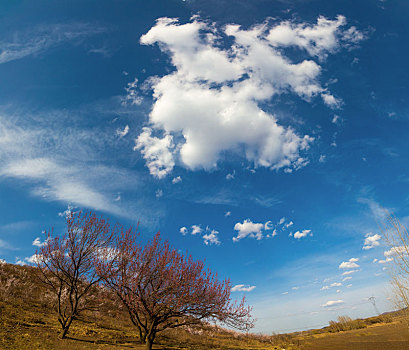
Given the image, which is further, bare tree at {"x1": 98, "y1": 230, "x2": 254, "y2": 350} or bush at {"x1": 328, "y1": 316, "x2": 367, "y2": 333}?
bush at {"x1": 328, "y1": 316, "x2": 367, "y2": 333}

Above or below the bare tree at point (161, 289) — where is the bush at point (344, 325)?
below

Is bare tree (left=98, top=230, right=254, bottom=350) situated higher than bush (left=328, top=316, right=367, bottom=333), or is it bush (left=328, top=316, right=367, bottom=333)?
bare tree (left=98, top=230, right=254, bottom=350)

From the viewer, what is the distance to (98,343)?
15.8m

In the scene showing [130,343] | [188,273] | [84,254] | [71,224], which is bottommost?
[130,343]

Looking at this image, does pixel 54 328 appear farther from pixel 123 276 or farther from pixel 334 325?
pixel 334 325

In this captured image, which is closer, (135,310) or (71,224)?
(135,310)

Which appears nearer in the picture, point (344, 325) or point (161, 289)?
point (161, 289)

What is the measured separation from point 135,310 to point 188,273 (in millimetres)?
4148

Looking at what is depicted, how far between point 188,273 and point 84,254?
8.64 meters

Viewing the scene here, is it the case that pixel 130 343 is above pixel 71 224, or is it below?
below

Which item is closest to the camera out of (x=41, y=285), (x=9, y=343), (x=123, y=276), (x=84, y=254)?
(x=9, y=343)

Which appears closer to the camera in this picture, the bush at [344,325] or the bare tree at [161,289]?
the bare tree at [161,289]

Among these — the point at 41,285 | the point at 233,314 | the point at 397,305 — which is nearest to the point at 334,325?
the point at 397,305

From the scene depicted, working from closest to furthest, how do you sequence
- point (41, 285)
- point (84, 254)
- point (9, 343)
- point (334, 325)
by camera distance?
point (9, 343) < point (84, 254) < point (41, 285) < point (334, 325)
